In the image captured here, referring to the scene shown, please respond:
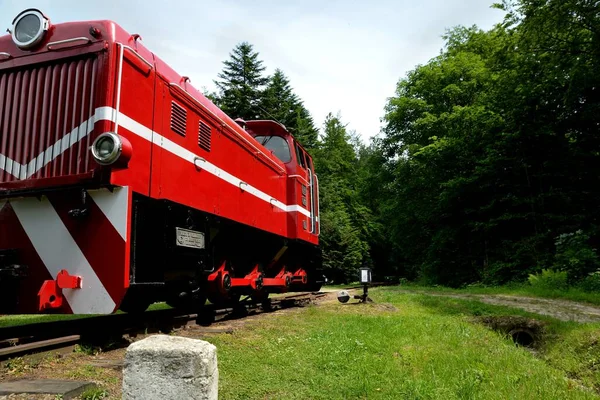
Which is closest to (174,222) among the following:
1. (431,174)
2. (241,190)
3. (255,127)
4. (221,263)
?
(221,263)

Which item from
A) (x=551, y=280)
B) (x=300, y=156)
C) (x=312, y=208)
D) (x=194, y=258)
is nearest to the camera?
(x=194, y=258)

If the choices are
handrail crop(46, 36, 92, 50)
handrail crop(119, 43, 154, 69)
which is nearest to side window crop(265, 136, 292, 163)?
handrail crop(119, 43, 154, 69)

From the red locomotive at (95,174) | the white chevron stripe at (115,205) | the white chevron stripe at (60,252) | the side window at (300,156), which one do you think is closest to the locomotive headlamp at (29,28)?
the red locomotive at (95,174)

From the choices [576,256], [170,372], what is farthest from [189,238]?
[576,256]

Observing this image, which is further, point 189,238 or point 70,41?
point 189,238

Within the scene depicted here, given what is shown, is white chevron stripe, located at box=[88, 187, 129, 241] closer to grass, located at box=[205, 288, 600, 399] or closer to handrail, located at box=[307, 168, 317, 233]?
grass, located at box=[205, 288, 600, 399]

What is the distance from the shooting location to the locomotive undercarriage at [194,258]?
4617mm

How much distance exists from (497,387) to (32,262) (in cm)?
436

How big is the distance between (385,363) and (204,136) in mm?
4016

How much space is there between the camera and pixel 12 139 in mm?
4488

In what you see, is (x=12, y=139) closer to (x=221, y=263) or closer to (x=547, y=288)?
(x=221, y=263)

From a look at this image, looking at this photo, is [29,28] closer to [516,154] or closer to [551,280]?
[551,280]

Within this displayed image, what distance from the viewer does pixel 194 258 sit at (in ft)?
17.7

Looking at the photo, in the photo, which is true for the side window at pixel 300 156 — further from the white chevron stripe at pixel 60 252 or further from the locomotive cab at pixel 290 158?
the white chevron stripe at pixel 60 252
